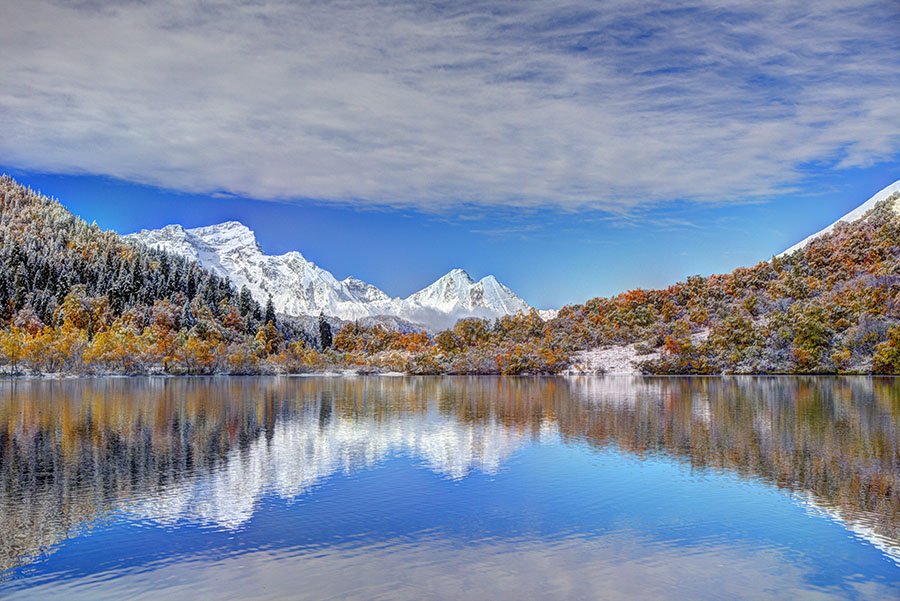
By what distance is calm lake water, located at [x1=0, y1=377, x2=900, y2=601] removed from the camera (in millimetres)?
20891

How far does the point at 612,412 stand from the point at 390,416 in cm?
2209

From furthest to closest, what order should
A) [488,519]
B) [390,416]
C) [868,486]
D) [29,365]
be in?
1. [29,365]
2. [390,416]
3. [868,486]
4. [488,519]

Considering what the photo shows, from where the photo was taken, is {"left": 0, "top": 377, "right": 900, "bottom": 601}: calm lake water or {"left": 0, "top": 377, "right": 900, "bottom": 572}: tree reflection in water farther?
{"left": 0, "top": 377, "right": 900, "bottom": 572}: tree reflection in water

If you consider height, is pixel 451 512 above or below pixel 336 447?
below

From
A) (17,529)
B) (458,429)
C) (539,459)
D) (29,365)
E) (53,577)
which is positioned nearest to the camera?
(53,577)

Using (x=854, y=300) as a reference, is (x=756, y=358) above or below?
below

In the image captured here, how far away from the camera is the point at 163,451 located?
4341cm

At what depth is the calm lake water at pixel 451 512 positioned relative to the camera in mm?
20891

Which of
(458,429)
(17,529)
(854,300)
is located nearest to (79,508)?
(17,529)

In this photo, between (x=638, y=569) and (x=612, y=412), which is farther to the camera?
→ (x=612, y=412)

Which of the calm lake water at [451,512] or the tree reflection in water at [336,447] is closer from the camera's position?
the calm lake water at [451,512]

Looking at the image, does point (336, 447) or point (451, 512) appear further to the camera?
point (336, 447)

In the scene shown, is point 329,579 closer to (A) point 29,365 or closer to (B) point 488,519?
(B) point 488,519

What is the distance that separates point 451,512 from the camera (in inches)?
1156
